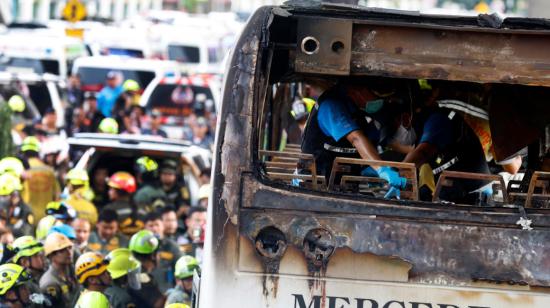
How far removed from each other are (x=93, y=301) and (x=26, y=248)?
5.47 feet

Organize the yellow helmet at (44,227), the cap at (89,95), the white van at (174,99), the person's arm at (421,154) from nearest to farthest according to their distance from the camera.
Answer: the person's arm at (421,154) → the yellow helmet at (44,227) → the cap at (89,95) → the white van at (174,99)

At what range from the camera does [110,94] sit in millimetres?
22156

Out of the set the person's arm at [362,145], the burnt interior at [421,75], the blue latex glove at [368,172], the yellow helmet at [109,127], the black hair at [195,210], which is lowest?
the black hair at [195,210]

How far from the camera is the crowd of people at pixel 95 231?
11.1 m

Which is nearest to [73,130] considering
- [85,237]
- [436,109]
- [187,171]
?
[187,171]

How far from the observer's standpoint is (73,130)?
21.5 meters

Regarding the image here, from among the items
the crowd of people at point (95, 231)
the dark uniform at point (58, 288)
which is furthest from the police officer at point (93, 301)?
the dark uniform at point (58, 288)

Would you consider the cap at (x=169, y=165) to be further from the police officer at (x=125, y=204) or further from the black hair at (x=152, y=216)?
the black hair at (x=152, y=216)

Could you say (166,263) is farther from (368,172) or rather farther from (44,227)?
(368,172)

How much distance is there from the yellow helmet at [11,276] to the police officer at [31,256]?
26.4 inches

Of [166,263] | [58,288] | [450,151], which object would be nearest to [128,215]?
[166,263]

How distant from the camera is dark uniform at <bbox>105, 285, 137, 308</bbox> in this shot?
11.0 meters

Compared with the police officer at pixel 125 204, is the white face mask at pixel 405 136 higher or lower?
higher

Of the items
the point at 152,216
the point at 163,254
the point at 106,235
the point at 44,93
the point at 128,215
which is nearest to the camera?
the point at 163,254
